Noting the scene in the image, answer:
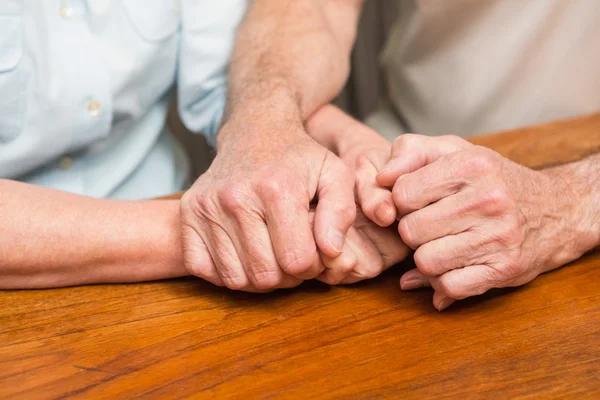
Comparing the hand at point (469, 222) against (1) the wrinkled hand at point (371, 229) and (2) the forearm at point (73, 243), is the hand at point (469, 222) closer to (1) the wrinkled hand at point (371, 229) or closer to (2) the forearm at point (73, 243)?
(1) the wrinkled hand at point (371, 229)

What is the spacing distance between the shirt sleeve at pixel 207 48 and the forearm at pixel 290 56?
0.04 meters

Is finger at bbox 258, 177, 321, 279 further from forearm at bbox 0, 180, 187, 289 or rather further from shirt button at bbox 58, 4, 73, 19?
shirt button at bbox 58, 4, 73, 19

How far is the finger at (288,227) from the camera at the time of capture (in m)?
0.67

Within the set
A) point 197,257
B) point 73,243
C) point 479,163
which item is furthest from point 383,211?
point 73,243

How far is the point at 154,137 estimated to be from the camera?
3.79 ft

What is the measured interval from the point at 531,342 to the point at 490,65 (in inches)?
32.3

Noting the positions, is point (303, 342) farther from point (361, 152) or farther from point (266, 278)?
point (361, 152)

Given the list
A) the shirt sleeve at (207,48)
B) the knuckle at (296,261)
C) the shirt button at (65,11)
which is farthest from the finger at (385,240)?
the shirt button at (65,11)

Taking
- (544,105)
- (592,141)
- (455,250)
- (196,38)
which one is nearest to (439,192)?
(455,250)

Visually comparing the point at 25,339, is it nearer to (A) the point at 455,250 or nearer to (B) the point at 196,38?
(A) the point at 455,250

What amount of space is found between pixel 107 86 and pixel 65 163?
0.52ft

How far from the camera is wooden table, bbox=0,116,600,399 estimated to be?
58 cm

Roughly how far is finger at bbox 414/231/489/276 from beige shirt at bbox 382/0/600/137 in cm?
72

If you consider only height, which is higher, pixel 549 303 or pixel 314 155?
pixel 314 155
